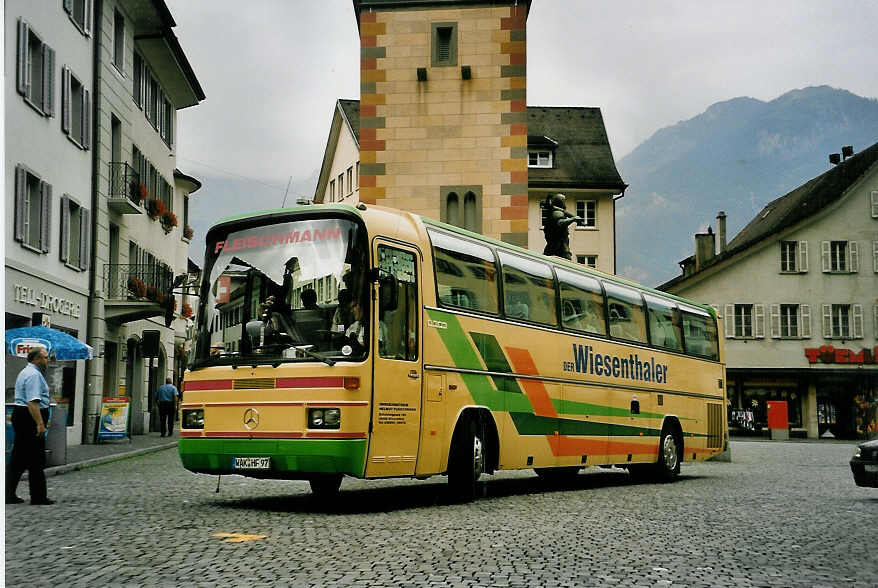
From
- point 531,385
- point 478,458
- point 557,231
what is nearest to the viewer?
point 478,458

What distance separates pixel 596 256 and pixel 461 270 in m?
44.1

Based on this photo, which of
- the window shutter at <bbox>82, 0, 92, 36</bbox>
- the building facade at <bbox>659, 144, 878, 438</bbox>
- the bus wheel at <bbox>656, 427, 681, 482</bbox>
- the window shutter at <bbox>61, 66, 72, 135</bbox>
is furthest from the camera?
the building facade at <bbox>659, 144, 878, 438</bbox>

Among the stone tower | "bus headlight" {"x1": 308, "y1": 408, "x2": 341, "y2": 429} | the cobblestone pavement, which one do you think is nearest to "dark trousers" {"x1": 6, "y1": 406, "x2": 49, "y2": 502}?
the cobblestone pavement

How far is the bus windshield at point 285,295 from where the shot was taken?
11.7m

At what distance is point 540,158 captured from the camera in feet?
195

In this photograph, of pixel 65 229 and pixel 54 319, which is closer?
pixel 54 319

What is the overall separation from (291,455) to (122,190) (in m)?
21.4

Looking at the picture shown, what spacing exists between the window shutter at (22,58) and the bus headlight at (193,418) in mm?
11944

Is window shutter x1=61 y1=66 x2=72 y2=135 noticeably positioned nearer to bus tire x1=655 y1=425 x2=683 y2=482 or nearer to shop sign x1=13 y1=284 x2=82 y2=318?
shop sign x1=13 y1=284 x2=82 y2=318

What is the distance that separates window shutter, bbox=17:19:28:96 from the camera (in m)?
21.9

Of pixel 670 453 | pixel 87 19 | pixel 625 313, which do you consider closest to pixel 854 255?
pixel 670 453

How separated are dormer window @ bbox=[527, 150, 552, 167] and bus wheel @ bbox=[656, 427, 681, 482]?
40.1 m

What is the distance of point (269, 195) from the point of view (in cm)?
1245

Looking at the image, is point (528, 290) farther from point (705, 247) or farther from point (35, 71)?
Answer: point (705, 247)
